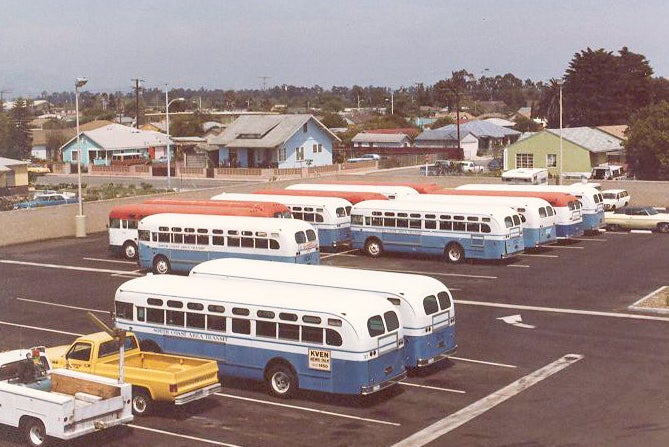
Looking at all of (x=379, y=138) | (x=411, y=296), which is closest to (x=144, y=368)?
(x=411, y=296)

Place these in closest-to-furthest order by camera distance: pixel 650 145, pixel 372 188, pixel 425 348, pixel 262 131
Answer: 1. pixel 425 348
2. pixel 372 188
3. pixel 650 145
4. pixel 262 131

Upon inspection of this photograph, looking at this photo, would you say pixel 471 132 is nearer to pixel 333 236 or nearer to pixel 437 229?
pixel 333 236

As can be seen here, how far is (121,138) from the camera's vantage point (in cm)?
10812

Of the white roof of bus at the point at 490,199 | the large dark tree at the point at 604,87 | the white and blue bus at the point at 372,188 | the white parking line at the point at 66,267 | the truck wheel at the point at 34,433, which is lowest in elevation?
the truck wheel at the point at 34,433

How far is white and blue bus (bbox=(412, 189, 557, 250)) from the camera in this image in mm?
44750

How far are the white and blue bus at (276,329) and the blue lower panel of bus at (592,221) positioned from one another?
93.7 feet

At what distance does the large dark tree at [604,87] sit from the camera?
11475cm

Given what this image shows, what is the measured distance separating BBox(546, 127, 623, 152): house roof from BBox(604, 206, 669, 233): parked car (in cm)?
2821

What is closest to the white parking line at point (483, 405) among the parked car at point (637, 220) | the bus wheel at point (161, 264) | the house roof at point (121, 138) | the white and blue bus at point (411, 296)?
the white and blue bus at point (411, 296)

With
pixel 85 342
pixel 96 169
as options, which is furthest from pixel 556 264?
pixel 96 169

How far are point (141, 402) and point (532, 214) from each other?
89.3 feet

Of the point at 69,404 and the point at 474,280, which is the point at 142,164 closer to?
the point at 474,280

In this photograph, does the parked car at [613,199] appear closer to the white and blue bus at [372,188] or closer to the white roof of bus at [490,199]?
Answer: the white roof of bus at [490,199]

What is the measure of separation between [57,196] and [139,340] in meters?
41.2
